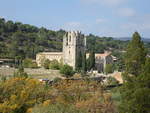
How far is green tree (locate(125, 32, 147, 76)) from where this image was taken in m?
15.7

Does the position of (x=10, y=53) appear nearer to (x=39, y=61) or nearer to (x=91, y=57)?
(x=39, y=61)

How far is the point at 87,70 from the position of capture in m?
58.5

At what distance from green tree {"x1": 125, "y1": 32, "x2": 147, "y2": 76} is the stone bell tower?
48.3 m

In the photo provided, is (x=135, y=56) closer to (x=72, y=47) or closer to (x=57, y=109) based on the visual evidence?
(x=57, y=109)

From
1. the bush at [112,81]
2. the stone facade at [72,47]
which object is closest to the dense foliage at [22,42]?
the stone facade at [72,47]

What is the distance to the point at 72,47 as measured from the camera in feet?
217

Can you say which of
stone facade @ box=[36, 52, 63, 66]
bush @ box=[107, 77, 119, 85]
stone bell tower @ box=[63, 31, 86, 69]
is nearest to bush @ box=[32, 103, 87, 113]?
bush @ box=[107, 77, 119, 85]

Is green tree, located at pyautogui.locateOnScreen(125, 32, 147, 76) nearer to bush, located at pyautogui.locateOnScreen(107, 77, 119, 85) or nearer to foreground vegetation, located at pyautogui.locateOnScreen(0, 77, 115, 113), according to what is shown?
foreground vegetation, located at pyautogui.locateOnScreen(0, 77, 115, 113)

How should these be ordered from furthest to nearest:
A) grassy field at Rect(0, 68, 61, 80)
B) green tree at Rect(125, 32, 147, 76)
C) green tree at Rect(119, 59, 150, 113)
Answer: grassy field at Rect(0, 68, 61, 80) → green tree at Rect(125, 32, 147, 76) → green tree at Rect(119, 59, 150, 113)

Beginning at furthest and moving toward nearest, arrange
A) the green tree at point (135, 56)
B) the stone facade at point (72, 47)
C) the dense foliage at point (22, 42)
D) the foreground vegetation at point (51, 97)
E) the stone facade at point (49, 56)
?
the dense foliage at point (22, 42), the stone facade at point (49, 56), the stone facade at point (72, 47), the foreground vegetation at point (51, 97), the green tree at point (135, 56)

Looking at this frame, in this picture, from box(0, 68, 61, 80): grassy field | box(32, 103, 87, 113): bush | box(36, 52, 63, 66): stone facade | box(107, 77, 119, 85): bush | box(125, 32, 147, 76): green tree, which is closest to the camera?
box(125, 32, 147, 76): green tree

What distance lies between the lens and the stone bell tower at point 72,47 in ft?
214

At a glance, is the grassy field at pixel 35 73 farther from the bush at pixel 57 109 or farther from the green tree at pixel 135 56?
A: the green tree at pixel 135 56

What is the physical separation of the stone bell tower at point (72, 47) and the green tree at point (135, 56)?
159 ft
